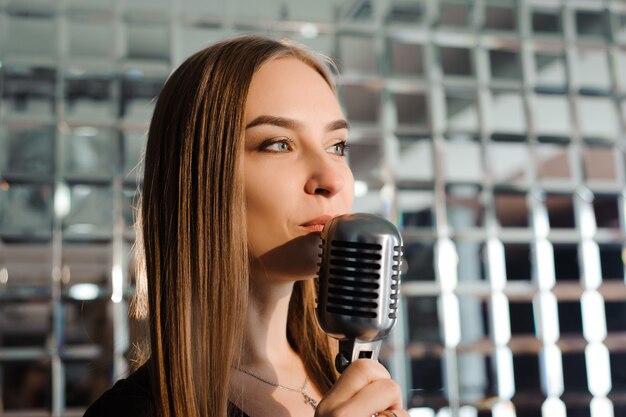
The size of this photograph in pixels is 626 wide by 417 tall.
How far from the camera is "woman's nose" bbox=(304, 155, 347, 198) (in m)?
0.87

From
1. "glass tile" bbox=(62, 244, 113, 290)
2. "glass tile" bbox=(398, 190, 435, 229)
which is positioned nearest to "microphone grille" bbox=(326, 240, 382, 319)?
"glass tile" bbox=(62, 244, 113, 290)

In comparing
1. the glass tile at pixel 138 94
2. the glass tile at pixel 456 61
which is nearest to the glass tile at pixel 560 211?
the glass tile at pixel 456 61

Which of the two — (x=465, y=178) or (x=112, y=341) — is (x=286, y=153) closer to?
(x=112, y=341)

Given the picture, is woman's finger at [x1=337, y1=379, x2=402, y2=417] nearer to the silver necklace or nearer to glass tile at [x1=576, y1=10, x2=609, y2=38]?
the silver necklace

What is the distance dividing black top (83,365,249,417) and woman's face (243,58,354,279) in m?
0.20

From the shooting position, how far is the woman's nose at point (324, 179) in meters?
0.87

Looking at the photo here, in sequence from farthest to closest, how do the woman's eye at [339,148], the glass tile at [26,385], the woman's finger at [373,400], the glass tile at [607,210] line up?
the glass tile at [607,210], the glass tile at [26,385], the woman's eye at [339,148], the woman's finger at [373,400]

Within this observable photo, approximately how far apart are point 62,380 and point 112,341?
0.56ft

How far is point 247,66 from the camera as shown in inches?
37.5

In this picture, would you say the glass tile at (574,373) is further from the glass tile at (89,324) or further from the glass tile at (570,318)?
the glass tile at (89,324)

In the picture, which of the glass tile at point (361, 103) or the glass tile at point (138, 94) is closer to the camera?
the glass tile at point (138, 94)

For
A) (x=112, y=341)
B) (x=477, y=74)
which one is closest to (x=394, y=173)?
(x=477, y=74)

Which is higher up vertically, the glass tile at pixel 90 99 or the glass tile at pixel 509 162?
the glass tile at pixel 90 99

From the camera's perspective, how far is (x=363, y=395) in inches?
27.6
